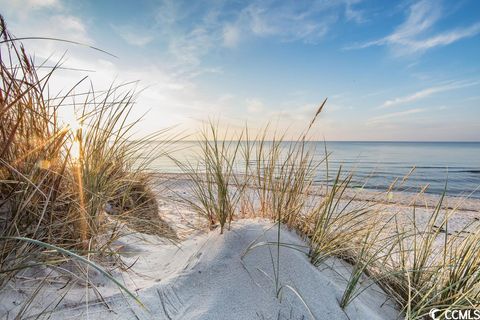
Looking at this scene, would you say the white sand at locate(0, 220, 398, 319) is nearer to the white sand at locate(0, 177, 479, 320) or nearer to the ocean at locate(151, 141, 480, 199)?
the white sand at locate(0, 177, 479, 320)

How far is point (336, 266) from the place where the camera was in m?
1.55

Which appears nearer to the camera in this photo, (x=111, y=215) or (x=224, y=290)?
(x=224, y=290)

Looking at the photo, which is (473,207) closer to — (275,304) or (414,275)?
(414,275)

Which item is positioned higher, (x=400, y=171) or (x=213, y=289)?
(x=213, y=289)

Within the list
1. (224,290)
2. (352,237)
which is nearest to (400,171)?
(352,237)

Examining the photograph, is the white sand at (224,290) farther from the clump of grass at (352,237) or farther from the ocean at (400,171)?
the ocean at (400,171)

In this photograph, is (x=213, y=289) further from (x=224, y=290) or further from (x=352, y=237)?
(x=352, y=237)

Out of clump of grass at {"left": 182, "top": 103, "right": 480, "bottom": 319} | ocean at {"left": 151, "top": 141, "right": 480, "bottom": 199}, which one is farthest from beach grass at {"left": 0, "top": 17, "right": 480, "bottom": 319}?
ocean at {"left": 151, "top": 141, "right": 480, "bottom": 199}

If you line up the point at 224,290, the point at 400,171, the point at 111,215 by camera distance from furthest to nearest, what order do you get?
the point at 400,171 → the point at 111,215 → the point at 224,290

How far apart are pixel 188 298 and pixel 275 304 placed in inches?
14.7

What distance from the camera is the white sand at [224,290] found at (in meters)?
1.07

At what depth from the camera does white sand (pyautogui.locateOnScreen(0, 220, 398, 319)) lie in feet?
3.50

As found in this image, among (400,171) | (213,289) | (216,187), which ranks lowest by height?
(400,171)

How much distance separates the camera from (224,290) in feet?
4.05
